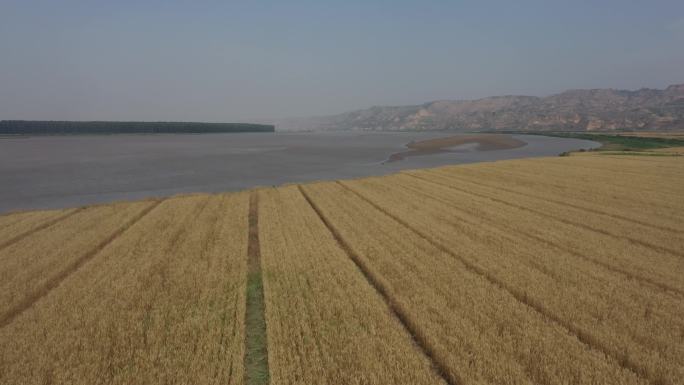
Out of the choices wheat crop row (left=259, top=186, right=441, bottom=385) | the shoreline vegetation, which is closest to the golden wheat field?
wheat crop row (left=259, top=186, right=441, bottom=385)

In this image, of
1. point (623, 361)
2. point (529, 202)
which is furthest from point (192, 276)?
point (529, 202)

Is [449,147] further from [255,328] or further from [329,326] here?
[255,328]

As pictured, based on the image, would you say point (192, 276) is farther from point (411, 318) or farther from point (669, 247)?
point (669, 247)

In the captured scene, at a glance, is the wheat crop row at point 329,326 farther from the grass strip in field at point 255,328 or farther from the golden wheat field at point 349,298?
the grass strip in field at point 255,328

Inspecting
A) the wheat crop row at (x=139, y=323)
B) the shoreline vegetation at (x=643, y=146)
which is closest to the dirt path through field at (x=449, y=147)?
the shoreline vegetation at (x=643, y=146)

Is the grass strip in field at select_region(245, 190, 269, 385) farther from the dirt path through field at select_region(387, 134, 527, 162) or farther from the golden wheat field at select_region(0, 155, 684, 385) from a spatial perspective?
the dirt path through field at select_region(387, 134, 527, 162)

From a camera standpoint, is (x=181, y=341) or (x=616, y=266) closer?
(x=181, y=341)
